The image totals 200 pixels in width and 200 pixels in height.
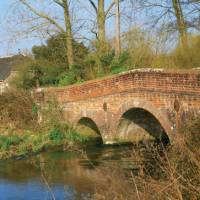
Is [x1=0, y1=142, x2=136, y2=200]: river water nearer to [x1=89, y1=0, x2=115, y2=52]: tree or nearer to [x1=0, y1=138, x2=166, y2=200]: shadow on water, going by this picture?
[x1=0, y1=138, x2=166, y2=200]: shadow on water

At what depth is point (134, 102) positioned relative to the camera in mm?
16469

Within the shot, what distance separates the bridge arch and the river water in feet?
3.19

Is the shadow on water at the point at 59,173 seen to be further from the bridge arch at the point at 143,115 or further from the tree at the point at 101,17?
the tree at the point at 101,17

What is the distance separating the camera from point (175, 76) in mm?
14117

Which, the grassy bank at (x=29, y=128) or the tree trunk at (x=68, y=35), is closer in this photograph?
the grassy bank at (x=29, y=128)

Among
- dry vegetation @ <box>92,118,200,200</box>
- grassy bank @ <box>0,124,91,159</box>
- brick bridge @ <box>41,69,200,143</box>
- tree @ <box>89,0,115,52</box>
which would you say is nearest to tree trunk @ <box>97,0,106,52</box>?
tree @ <box>89,0,115,52</box>

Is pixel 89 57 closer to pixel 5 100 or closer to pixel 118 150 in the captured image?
pixel 5 100

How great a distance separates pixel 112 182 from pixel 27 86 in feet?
67.0

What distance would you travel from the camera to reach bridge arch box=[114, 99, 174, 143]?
49.4 feet

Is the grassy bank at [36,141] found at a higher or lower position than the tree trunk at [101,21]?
lower

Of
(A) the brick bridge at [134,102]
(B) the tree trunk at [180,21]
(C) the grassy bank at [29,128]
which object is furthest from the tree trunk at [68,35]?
(B) the tree trunk at [180,21]

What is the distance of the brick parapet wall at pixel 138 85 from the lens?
45.0 ft

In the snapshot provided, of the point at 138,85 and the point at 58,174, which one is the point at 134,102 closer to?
the point at 138,85

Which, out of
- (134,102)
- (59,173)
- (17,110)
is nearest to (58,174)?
(59,173)
